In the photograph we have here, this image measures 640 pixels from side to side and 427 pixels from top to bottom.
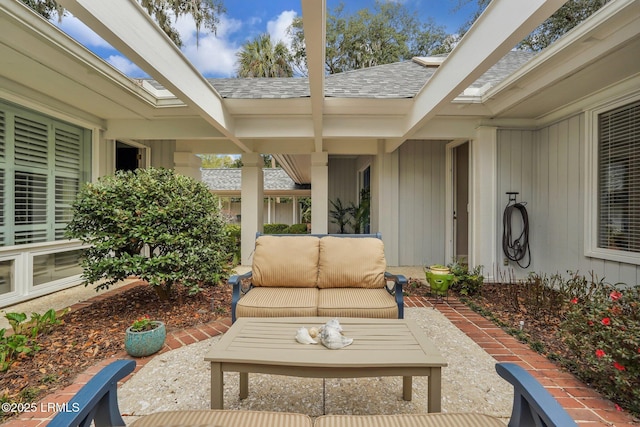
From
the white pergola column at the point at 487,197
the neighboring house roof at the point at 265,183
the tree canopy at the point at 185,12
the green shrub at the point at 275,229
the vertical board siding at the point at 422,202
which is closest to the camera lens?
the white pergola column at the point at 487,197

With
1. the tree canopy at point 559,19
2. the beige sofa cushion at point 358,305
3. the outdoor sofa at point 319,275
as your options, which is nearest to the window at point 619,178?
the outdoor sofa at point 319,275

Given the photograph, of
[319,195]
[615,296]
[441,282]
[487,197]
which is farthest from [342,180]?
[615,296]

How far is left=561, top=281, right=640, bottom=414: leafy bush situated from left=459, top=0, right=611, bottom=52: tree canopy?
725 cm

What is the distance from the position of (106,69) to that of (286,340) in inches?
149

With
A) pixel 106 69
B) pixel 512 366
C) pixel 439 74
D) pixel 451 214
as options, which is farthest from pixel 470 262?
pixel 106 69

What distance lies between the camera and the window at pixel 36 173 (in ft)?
12.4

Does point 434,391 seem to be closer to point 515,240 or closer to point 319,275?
point 319,275

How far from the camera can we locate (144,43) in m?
2.47

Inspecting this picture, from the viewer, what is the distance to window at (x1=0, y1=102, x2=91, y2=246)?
3.78 m

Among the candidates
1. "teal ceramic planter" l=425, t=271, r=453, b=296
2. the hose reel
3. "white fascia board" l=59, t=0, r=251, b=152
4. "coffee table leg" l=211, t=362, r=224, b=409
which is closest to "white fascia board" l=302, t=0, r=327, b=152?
"white fascia board" l=59, t=0, r=251, b=152

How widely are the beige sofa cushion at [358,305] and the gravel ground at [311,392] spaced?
0.49 metres

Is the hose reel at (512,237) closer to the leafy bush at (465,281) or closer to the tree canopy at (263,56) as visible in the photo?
the leafy bush at (465,281)

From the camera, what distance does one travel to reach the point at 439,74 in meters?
3.42

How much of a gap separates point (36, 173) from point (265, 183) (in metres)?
9.96
